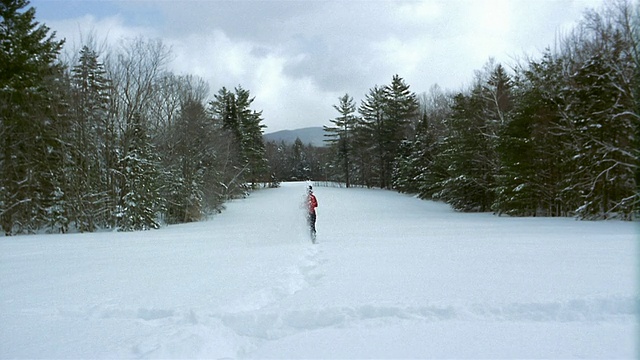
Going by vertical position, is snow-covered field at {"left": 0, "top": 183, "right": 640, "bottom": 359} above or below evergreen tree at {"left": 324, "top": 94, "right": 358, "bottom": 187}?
below

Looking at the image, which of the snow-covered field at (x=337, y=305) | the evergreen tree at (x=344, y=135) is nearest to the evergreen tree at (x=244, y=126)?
the evergreen tree at (x=344, y=135)

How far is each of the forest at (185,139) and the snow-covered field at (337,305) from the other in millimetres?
8937

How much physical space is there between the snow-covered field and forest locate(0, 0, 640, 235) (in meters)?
8.94

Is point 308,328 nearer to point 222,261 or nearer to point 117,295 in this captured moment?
point 117,295

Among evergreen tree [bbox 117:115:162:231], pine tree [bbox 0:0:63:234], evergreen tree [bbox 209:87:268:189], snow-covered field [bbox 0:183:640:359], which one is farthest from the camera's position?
evergreen tree [bbox 209:87:268:189]

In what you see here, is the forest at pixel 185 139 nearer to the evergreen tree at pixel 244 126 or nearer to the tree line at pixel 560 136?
the tree line at pixel 560 136

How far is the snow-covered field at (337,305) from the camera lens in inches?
153

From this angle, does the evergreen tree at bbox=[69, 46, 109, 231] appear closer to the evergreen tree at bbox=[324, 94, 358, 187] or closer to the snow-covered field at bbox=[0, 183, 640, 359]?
the snow-covered field at bbox=[0, 183, 640, 359]

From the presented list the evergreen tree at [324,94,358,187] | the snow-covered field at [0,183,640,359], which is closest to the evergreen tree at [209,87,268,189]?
the evergreen tree at [324,94,358,187]

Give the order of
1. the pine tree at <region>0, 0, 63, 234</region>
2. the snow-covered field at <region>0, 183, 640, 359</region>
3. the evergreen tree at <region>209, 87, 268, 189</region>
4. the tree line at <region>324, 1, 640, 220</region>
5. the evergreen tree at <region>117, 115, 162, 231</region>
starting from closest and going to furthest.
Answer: the snow-covered field at <region>0, 183, 640, 359</region> < the tree line at <region>324, 1, 640, 220</region> < the pine tree at <region>0, 0, 63, 234</region> < the evergreen tree at <region>117, 115, 162, 231</region> < the evergreen tree at <region>209, 87, 268, 189</region>

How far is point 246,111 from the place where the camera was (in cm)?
5547

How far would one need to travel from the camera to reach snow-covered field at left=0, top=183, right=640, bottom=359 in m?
3.88

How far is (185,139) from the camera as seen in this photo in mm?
25844

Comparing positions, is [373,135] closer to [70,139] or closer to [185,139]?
[185,139]
